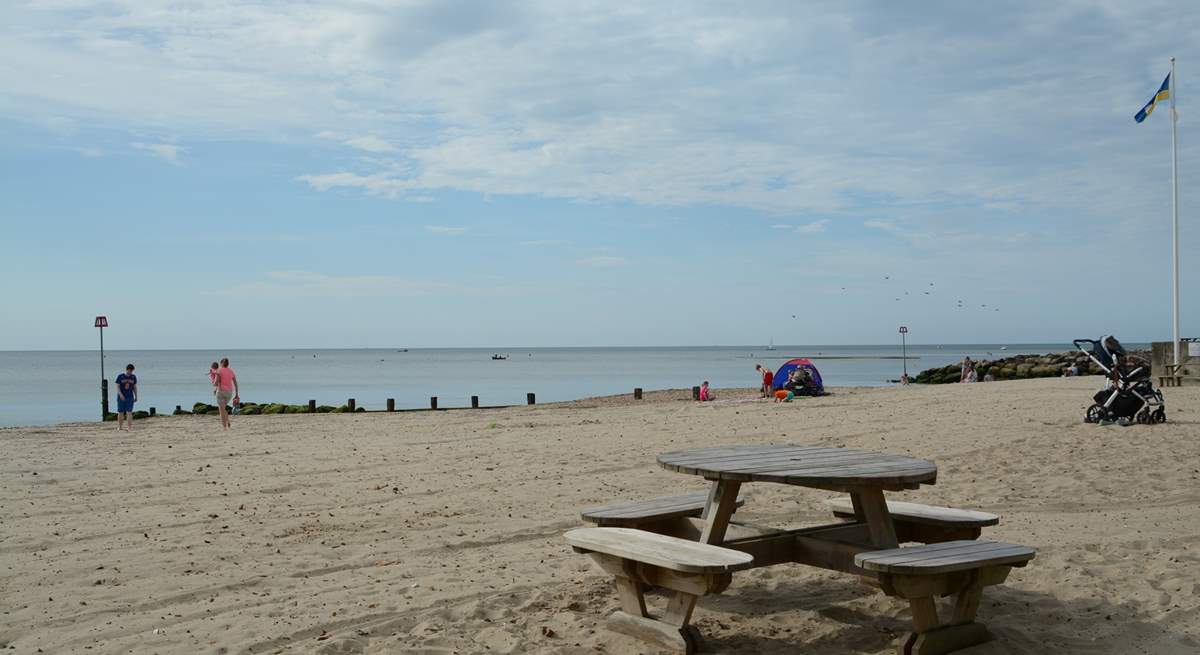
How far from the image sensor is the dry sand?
5.20 metres

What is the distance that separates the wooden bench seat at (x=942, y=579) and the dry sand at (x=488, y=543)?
0.22 meters

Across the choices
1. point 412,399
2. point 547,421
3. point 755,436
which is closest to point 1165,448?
point 755,436

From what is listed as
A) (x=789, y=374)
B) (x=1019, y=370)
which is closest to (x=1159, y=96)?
(x=789, y=374)

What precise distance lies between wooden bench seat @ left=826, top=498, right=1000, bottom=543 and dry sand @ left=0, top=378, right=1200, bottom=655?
0.45 metres

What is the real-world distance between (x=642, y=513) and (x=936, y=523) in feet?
5.86

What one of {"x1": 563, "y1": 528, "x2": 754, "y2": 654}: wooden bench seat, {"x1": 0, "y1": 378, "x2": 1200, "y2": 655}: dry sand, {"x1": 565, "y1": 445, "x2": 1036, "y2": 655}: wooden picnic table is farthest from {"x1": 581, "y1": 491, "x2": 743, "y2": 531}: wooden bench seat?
{"x1": 0, "y1": 378, "x2": 1200, "y2": 655}: dry sand

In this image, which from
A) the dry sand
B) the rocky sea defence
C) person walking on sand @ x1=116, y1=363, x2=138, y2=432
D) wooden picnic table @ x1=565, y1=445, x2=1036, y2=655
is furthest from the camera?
the rocky sea defence

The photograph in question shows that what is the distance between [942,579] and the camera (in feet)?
15.5

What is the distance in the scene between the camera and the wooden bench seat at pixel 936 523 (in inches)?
228

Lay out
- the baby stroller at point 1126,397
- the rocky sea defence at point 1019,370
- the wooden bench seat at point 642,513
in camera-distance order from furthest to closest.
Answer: the rocky sea defence at point 1019,370 → the baby stroller at point 1126,397 → the wooden bench seat at point 642,513

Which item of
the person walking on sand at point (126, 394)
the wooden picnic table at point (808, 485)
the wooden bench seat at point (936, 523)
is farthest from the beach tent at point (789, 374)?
the wooden picnic table at point (808, 485)

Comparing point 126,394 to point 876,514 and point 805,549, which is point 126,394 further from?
point 876,514

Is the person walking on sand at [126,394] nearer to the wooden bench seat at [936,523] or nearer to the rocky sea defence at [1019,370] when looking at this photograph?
the wooden bench seat at [936,523]

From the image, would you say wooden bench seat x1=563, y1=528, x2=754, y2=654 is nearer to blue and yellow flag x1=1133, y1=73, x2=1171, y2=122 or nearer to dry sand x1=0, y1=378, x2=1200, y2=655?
dry sand x1=0, y1=378, x2=1200, y2=655
